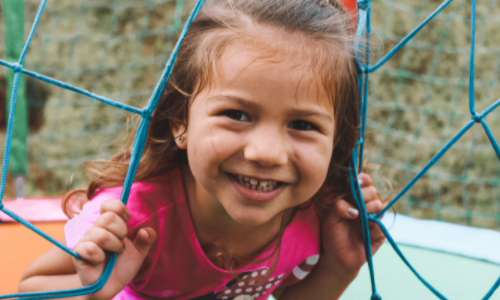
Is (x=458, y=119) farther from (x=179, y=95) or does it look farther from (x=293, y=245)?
(x=179, y=95)

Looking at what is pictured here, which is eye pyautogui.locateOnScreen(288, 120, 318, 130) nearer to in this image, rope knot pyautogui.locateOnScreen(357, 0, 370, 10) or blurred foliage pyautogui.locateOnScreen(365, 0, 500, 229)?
rope knot pyautogui.locateOnScreen(357, 0, 370, 10)

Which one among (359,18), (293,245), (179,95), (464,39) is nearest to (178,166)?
(179,95)

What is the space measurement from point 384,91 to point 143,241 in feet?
7.71

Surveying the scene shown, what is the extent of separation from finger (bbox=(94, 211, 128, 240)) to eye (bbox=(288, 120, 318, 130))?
11.2 inches

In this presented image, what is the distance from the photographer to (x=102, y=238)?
741 millimetres

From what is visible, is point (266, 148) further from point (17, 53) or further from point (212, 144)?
point (17, 53)

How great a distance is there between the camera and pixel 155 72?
117 inches

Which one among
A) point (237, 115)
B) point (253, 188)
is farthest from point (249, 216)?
point (237, 115)

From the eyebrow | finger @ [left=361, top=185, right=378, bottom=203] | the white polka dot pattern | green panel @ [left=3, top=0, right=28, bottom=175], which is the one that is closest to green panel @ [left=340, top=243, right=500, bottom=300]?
the white polka dot pattern

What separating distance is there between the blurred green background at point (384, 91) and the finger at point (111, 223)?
1878 millimetres

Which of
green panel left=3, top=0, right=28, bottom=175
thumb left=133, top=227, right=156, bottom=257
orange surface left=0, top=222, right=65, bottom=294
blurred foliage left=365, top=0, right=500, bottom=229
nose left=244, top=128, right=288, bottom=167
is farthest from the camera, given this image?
blurred foliage left=365, top=0, right=500, bottom=229

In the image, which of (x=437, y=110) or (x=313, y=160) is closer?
(x=313, y=160)

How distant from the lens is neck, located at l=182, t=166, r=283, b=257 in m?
0.94

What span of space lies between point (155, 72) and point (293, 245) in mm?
2143
